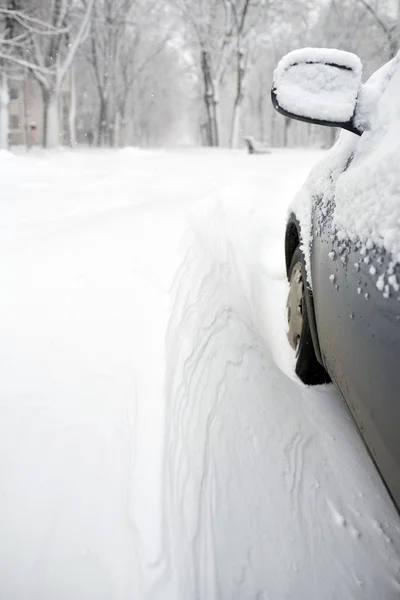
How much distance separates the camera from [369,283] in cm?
127

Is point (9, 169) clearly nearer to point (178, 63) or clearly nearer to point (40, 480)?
point (40, 480)

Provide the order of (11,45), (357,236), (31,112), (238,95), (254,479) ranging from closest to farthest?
(357,236) → (254,479) → (11,45) → (238,95) → (31,112)

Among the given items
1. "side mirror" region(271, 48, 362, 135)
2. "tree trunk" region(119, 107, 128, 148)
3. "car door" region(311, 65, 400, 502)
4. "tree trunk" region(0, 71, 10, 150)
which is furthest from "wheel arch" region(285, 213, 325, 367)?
"tree trunk" region(119, 107, 128, 148)

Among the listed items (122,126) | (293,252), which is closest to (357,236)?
(293,252)

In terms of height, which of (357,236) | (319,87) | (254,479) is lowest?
(254,479)

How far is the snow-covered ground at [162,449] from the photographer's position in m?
1.32

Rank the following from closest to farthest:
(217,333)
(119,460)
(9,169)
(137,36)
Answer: (119,460)
(217,333)
(9,169)
(137,36)

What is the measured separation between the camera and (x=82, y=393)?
1.81m

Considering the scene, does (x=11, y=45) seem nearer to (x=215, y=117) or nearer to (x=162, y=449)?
(x=215, y=117)

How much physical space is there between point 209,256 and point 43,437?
2297 mm

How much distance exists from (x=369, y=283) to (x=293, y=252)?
1711 millimetres

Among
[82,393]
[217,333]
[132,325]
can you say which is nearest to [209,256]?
[217,333]

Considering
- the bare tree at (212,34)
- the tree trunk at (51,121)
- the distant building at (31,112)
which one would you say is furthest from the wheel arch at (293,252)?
the distant building at (31,112)

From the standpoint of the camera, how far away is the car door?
3.74 feet
